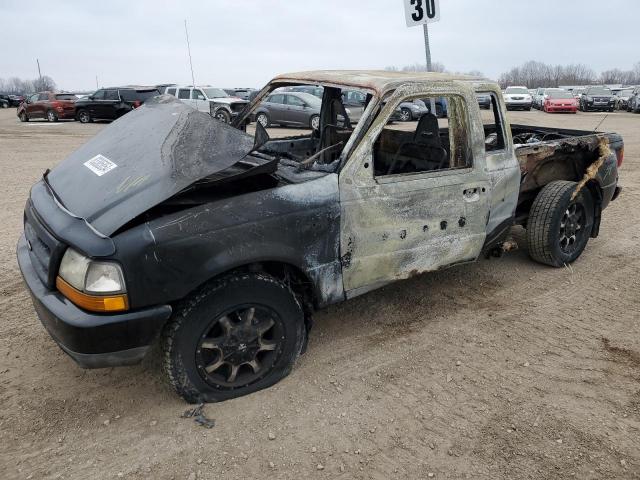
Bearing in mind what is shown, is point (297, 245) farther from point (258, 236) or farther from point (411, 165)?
point (411, 165)

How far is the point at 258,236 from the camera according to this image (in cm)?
277

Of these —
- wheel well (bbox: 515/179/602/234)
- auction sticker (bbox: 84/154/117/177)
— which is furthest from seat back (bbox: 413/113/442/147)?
auction sticker (bbox: 84/154/117/177)

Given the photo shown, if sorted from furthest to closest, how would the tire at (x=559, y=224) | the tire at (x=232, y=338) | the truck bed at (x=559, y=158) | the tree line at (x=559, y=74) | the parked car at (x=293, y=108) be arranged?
the tree line at (x=559, y=74)
the parked car at (x=293, y=108)
the tire at (x=559, y=224)
the truck bed at (x=559, y=158)
the tire at (x=232, y=338)

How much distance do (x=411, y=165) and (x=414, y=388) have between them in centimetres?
196

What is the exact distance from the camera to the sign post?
6.24m

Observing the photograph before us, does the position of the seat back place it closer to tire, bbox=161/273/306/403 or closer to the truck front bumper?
tire, bbox=161/273/306/403

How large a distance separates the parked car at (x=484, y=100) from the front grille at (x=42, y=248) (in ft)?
9.61

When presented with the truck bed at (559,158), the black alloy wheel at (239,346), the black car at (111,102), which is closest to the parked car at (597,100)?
the black car at (111,102)

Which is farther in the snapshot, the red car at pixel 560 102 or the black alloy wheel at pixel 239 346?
the red car at pixel 560 102

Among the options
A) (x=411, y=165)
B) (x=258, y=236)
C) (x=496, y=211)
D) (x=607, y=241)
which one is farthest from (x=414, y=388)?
(x=607, y=241)

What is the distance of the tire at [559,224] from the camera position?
4508 millimetres

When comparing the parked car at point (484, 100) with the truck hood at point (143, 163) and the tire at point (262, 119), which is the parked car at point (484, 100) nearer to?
the tire at point (262, 119)

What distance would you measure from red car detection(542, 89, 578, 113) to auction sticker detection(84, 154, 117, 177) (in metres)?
27.2

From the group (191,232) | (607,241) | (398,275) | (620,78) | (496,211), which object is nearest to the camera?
(191,232)
